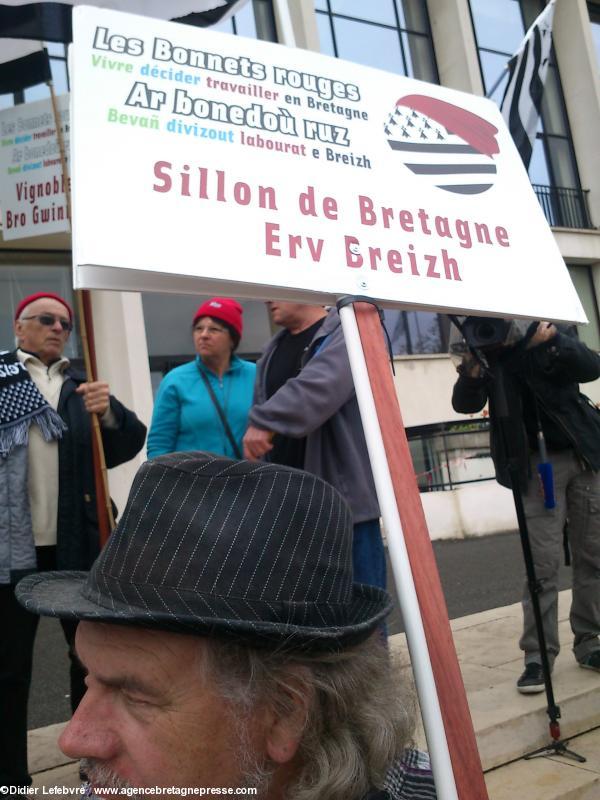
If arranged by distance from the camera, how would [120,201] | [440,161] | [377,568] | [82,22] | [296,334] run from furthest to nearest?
1. [296,334]
2. [377,568]
3. [440,161]
4. [82,22]
5. [120,201]

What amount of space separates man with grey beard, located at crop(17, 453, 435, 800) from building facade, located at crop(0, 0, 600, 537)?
7.74 meters

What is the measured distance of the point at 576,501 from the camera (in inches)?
132

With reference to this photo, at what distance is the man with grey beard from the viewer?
1.04m

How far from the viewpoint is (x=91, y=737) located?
1052 millimetres

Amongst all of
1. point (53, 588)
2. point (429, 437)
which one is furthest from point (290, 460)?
point (429, 437)

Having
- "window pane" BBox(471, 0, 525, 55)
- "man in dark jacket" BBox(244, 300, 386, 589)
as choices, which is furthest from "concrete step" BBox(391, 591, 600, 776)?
"window pane" BBox(471, 0, 525, 55)

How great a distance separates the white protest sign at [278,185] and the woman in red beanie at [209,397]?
1.51 m

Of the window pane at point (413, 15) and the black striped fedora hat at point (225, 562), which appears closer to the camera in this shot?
the black striped fedora hat at point (225, 562)

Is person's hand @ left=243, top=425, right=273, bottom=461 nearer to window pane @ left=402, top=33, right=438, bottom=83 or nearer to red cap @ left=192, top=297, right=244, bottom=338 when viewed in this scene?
red cap @ left=192, top=297, right=244, bottom=338

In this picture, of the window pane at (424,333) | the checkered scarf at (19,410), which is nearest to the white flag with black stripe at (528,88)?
the checkered scarf at (19,410)

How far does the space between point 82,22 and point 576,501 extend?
2.72 m

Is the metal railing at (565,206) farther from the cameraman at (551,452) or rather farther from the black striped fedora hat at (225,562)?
the black striped fedora hat at (225,562)

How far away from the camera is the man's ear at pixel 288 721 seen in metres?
1.09

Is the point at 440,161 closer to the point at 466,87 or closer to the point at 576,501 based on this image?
the point at 576,501
